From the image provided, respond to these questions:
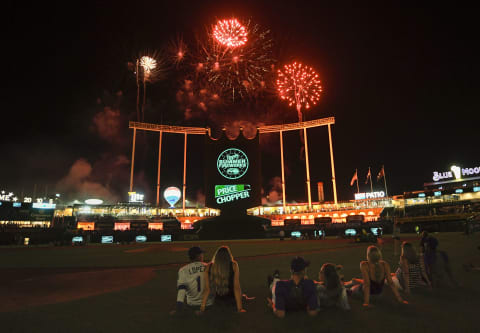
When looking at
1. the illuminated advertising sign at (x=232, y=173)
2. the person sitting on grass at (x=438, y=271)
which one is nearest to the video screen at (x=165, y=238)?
the illuminated advertising sign at (x=232, y=173)

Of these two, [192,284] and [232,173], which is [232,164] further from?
[192,284]

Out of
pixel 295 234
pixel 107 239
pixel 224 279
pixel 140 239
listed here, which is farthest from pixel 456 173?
pixel 224 279

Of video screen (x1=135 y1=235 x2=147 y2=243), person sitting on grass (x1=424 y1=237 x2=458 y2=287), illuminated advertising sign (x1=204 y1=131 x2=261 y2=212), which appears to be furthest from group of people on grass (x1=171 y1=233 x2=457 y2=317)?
illuminated advertising sign (x1=204 y1=131 x2=261 y2=212)

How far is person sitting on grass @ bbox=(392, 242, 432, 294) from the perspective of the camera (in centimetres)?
675

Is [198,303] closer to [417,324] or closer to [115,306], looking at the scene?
[115,306]

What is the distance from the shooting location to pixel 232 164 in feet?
165

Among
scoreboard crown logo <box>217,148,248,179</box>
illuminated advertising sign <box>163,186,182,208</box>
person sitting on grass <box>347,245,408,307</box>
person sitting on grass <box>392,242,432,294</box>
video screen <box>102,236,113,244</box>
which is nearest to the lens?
person sitting on grass <box>347,245,408,307</box>

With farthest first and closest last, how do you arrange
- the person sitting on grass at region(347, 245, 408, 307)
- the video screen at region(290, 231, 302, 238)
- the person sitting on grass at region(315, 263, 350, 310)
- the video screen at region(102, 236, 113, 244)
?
the video screen at region(290, 231, 302, 238) → the video screen at region(102, 236, 113, 244) → the person sitting on grass at region(347, 245, 408, 307) → the person sitting on grass at region(315, 263, 350, 310)

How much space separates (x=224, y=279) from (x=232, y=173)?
146 ft

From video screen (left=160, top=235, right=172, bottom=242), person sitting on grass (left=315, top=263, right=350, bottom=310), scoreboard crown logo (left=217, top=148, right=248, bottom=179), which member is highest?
scoreboard crown logo (left=217, top=148, right=248, bottom=179)

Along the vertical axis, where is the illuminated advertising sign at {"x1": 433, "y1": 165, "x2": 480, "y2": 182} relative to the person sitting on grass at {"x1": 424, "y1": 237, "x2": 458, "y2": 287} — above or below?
above

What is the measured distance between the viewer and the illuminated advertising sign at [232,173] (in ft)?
161

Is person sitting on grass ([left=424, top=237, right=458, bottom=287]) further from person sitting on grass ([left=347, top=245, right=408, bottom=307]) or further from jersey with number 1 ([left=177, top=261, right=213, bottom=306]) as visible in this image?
jersey with number 1 ([left=177, top=261, right=213, bottom=306])

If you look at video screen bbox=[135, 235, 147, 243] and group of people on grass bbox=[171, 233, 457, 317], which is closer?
group of people on grass bbox=[171, 233, 457, 317]
